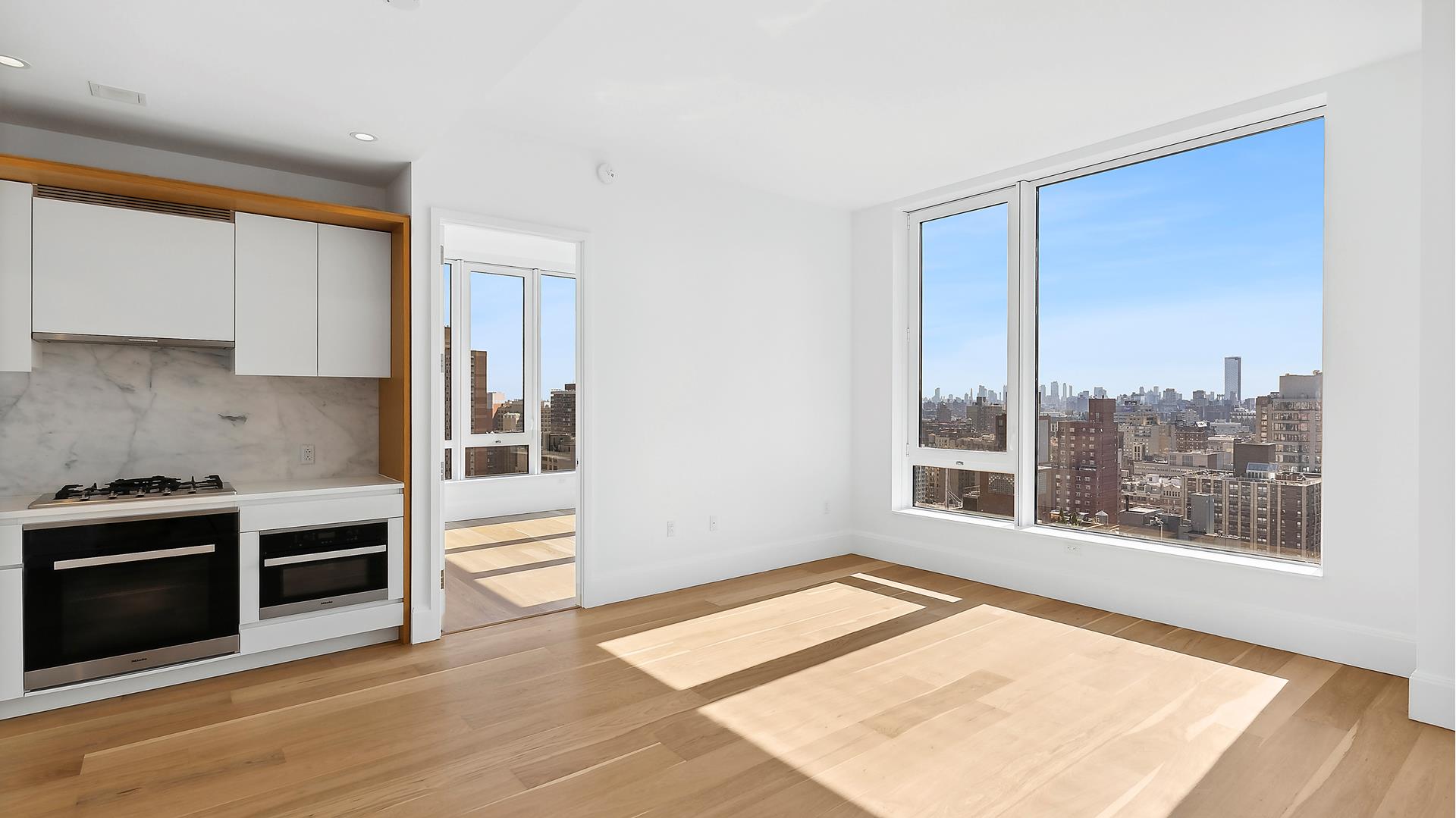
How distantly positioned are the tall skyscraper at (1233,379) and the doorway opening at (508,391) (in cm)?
497

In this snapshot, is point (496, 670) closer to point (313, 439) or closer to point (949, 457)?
point (313, 439)

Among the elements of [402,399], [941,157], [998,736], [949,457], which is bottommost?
[998,736]

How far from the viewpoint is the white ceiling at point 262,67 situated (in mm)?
2307

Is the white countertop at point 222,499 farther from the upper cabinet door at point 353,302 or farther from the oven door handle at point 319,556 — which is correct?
the upper cabinet door at point 353,302

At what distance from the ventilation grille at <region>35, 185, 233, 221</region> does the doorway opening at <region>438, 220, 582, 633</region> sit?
10.1 feet

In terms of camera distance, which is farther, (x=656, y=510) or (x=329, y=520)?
(x=656, y=510)

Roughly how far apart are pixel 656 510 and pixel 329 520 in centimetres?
196

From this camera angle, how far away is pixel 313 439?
4.03m

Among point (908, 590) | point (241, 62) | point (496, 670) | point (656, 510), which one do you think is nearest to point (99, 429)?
point (241, 62)

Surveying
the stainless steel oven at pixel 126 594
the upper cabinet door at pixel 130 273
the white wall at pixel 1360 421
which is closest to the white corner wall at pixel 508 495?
the stainless steel oven at pixel 126 594

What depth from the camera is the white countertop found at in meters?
2.90

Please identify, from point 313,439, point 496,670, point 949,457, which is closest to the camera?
point 496,670

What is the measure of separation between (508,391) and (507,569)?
277 cm

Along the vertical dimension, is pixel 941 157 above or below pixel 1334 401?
above
